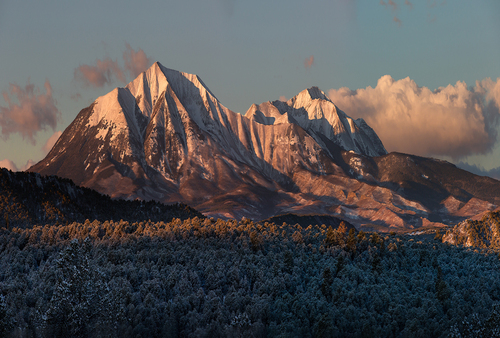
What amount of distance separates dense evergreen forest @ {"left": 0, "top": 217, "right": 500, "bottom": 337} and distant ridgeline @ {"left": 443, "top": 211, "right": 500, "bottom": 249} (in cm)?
3408

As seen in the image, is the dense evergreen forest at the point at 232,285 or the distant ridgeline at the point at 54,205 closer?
the dense evergreen forest at the point at 232,285

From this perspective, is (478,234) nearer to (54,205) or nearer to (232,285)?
(232,285)

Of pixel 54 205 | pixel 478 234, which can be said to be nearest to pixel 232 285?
pixel 54 205

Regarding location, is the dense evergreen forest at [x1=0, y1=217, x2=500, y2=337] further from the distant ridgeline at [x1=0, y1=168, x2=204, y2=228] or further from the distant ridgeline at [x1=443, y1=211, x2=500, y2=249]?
the distant ridgeline at [x1=443, y1=211, x2=500, y2=249]

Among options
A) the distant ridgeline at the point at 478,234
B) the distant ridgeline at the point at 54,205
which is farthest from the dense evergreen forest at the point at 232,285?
the distant ridgeline at the point at 478,234

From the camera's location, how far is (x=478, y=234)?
159125mm

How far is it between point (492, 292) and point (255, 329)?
48.9 m

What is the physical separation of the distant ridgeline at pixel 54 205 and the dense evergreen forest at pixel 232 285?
19.2 meters

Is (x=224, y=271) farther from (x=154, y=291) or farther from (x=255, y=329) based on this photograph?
(x=255, y=329)

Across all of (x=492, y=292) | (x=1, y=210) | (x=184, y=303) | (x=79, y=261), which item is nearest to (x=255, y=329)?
(x=184, y=303)

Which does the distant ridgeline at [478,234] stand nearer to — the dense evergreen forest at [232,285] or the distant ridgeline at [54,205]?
the dense evergreen forest at [232,285]

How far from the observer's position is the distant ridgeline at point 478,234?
154m

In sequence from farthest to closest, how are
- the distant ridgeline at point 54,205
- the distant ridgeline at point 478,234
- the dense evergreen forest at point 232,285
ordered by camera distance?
the distant ridgeline at point 478,234 → the distant ridgeline at point 54,205 → the dense evergreen forest at point 232,285

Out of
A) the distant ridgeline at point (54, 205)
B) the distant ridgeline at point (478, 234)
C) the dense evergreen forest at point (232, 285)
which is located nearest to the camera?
the dense evergreen forest at point (232, 285)
